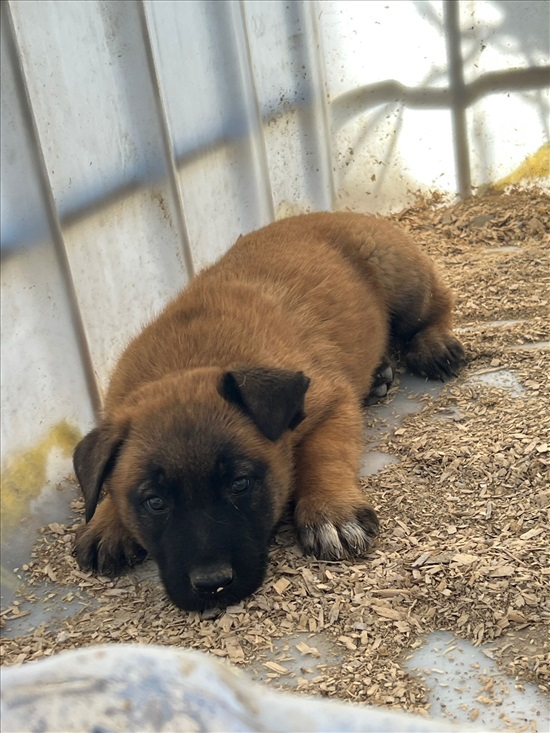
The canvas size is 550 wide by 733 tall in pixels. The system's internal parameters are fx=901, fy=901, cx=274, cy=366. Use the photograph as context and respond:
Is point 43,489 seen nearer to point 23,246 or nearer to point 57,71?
Answer: point 23,246

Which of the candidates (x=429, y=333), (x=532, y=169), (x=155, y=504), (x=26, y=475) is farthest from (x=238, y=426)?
(x=532, y=169)

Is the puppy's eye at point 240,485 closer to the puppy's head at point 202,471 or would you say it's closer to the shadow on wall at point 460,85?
the puppy's head at point 202,471

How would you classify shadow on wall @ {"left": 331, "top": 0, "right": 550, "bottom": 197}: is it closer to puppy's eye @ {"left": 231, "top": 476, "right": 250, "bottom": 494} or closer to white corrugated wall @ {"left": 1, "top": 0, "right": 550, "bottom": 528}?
white corrugated wall @ {"left": 1, "top": 0, "right": 550, "bottom": 528}

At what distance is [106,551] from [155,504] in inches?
20.6

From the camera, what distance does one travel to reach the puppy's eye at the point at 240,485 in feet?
11.3

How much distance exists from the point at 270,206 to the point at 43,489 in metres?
3.58

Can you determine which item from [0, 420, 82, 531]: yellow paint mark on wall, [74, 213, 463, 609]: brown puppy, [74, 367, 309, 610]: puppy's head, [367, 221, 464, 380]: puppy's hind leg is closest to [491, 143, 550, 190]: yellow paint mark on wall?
[367, 221, 464, 380]: puppy's hind leg

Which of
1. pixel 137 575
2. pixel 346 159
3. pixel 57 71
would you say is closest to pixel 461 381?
pixel 137 575

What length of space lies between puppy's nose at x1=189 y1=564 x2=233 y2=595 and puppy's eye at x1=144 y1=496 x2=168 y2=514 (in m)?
0.34

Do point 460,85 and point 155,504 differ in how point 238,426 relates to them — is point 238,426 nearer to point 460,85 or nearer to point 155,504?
point 155,504

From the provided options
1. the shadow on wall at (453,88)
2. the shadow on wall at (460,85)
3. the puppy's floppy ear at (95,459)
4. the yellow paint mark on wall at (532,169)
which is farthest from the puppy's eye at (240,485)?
the yellow paint mark on wall at (532,169)

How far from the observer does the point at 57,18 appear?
4.78 m

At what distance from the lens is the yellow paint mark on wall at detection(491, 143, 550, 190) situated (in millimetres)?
7668

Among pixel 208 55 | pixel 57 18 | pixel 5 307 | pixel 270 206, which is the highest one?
pixel 57 18
